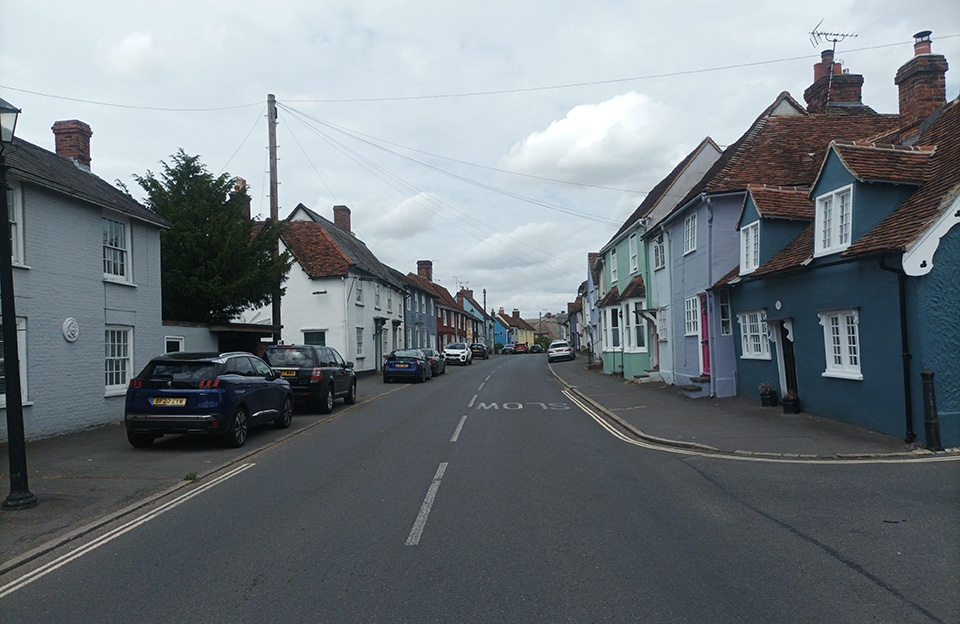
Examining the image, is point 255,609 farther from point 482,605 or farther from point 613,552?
point 613,552

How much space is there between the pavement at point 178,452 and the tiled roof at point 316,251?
53.8ft

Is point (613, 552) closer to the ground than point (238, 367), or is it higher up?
closer to the ground

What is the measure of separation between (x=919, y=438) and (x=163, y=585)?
34.3 ft

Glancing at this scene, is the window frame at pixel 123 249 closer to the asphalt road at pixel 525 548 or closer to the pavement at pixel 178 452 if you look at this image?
the pavement at pixel 178 452

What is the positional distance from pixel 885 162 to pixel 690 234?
8.15m

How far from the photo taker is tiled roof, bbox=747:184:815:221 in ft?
49.2

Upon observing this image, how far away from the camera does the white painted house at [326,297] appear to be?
32.1 meters

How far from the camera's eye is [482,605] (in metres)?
4.57

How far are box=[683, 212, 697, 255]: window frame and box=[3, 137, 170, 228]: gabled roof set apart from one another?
580 inches

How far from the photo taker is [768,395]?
15.0 m

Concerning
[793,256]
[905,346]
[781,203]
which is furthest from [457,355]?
[905,346]

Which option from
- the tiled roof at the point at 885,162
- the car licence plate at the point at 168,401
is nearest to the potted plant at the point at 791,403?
the tiled roof at the point at 885,162

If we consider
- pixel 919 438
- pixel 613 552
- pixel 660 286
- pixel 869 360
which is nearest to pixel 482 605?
pixel 613 552

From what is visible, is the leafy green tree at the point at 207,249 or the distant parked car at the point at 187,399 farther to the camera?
the leafy green tree at the point at 207,249
